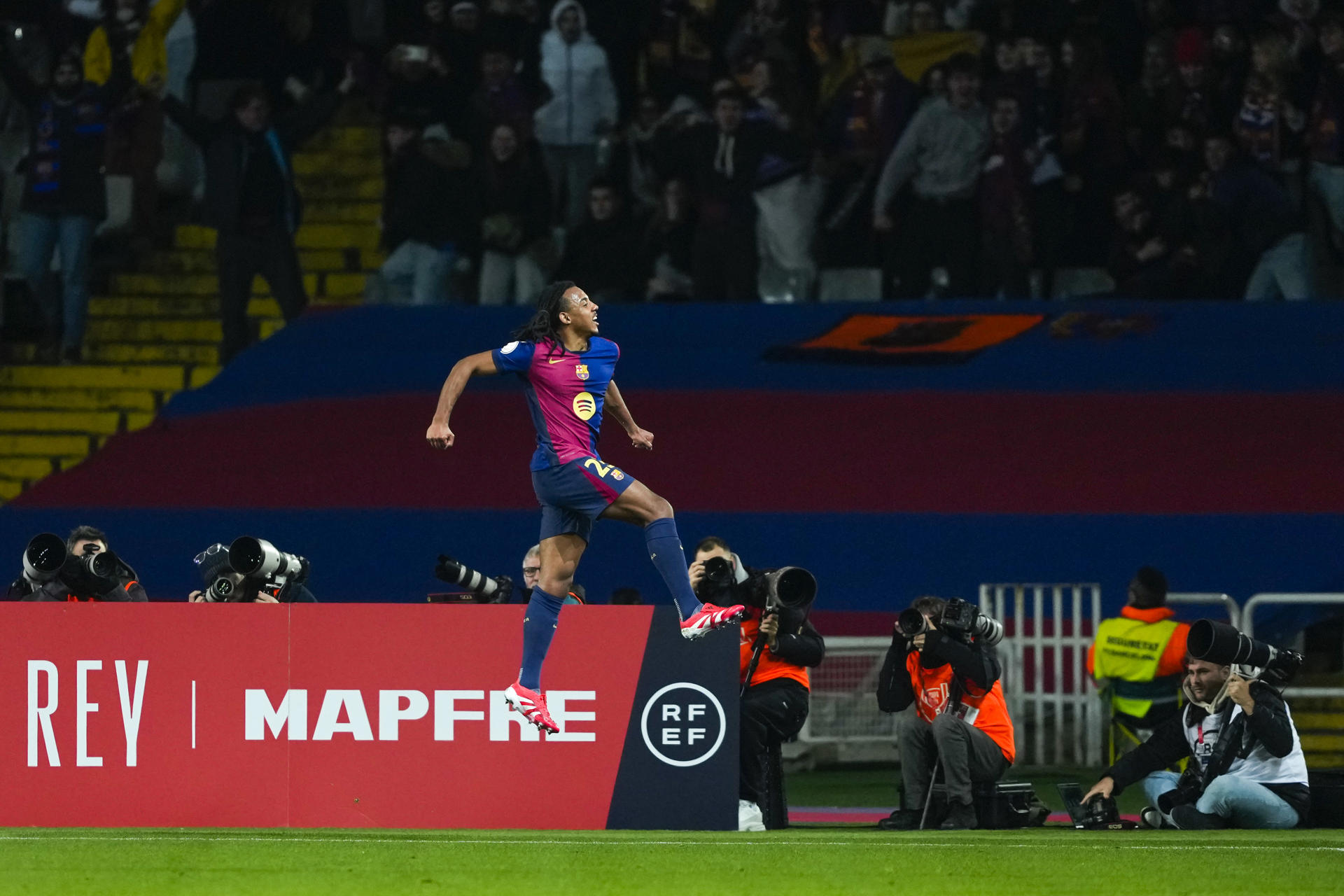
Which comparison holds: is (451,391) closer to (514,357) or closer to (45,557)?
(514,357)

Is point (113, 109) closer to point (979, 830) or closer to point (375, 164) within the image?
point (375, 164)

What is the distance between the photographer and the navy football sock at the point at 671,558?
8250 millimetres

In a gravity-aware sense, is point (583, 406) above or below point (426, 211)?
below

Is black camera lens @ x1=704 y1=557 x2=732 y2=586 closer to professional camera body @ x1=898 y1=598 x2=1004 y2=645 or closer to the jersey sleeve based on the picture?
professional camera body @ x1=898 y1=598 x2=1004 y2=645

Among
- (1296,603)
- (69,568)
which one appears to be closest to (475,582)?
(69,568)

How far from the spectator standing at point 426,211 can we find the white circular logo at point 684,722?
329 inches

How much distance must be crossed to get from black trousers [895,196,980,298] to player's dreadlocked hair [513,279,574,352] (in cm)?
808

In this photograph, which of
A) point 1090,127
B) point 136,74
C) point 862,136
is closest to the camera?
point 1090,127

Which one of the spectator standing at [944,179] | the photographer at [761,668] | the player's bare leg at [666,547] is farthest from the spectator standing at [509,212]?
the player's bare leg at [666,547]

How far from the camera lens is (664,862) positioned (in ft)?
24.7

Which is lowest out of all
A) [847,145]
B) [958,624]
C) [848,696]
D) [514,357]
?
[848,696]

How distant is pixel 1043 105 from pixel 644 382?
3.71m

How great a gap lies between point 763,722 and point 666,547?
131cm

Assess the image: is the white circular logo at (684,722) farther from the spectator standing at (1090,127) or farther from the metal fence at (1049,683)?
the spectator standing at (1090,127)
